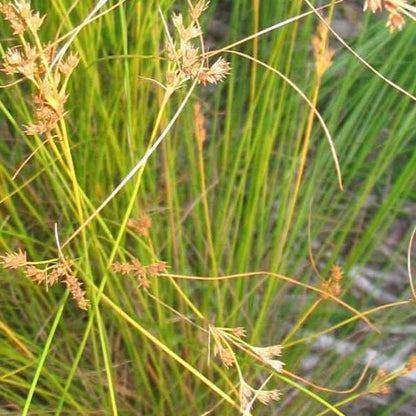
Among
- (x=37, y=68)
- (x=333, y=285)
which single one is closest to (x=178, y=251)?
(x=333, y=285)

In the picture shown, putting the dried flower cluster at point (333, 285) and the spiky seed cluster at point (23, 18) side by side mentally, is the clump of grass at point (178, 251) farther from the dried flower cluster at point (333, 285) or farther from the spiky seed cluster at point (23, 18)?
the spiky seed cluster at point (23, 18)

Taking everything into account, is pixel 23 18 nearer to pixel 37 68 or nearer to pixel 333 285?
pixel 37 68

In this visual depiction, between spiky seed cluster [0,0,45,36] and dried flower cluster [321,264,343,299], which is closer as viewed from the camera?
spiky seed cluster [0,0,45,36]

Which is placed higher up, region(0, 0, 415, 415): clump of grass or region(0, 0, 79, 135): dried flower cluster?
region(0, 0, 79, 135): dried flower cluster

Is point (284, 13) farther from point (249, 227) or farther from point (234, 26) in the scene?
point (249, 227)

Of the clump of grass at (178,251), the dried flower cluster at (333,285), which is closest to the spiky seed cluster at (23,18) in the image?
the clump of grass at (178,251)

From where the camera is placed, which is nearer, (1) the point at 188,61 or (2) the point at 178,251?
(1) the point at 188,61

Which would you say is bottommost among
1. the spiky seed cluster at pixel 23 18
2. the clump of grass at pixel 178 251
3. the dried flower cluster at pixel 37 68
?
the clump of grass at pixel 178 251

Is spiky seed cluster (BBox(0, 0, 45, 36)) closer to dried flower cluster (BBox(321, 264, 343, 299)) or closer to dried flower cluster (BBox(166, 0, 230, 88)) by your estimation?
dried flower cluster (BBox(166, 0, 230, 88))

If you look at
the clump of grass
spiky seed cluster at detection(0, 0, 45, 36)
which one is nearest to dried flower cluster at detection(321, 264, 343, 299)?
the clump of grass

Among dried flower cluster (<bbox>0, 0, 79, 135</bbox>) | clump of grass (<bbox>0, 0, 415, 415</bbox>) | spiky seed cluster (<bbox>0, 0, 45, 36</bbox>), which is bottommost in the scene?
clump of grass (<bbox>0, 0, 415, 415</bbox>)

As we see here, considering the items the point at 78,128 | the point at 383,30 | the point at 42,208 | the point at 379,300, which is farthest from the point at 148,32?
the point at 379,300
